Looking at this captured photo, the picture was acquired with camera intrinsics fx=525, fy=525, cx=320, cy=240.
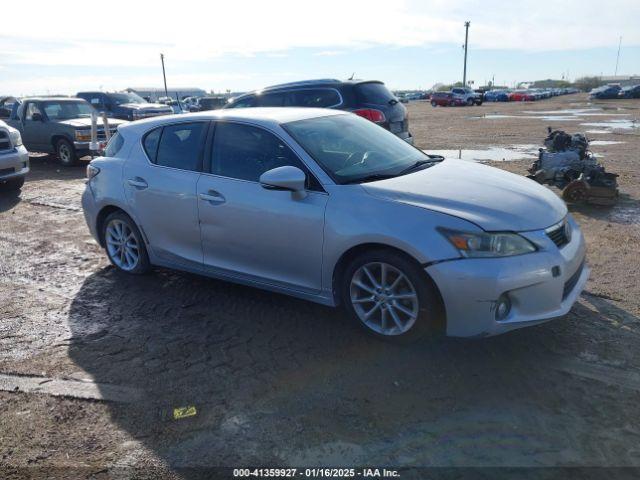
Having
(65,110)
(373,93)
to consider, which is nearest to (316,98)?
(373,93)

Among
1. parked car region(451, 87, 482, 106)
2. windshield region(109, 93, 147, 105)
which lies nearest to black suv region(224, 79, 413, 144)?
windshield region(109, 93, 147, 105)

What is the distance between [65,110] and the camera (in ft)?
46.5

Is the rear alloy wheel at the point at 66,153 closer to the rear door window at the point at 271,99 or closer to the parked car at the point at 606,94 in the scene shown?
the rear door window at the point at 271,99

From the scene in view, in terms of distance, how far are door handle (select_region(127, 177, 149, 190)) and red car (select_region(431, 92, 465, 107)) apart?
5008cm

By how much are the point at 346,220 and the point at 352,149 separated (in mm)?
978

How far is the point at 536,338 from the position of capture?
153 inches

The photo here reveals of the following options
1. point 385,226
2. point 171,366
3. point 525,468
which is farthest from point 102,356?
point 525,468

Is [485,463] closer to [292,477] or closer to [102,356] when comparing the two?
[292,477]

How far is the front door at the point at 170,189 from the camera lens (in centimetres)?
467

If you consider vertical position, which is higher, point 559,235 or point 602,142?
point 559,235

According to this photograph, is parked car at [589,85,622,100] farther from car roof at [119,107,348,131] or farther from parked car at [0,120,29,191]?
car roof at [119,107,348,131]

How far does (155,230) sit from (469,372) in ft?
10.3

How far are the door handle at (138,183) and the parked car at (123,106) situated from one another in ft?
48.8

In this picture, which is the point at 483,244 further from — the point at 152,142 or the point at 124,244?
the point at 124,244
